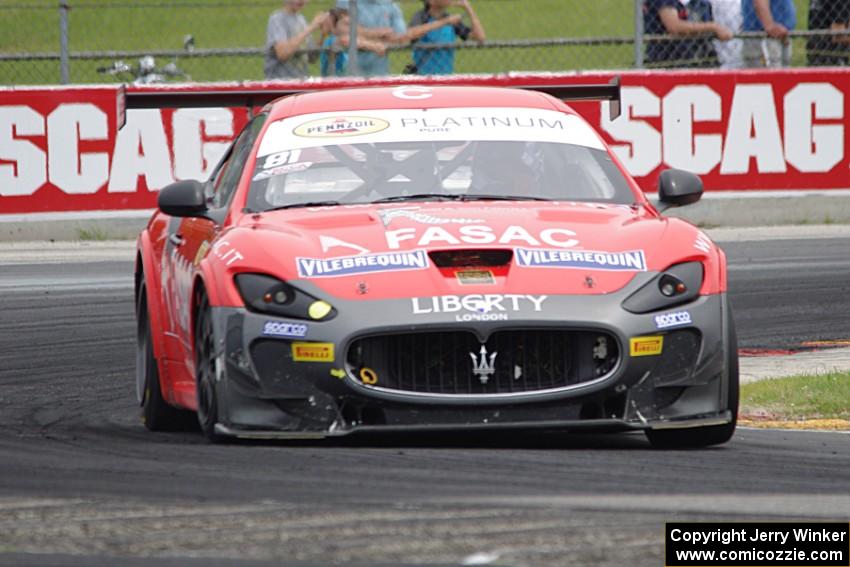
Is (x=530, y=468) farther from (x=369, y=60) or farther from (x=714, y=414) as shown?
(x=369, y=60)

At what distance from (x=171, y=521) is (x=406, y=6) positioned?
1364 centimetres

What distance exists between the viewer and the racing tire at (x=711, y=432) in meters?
7.11

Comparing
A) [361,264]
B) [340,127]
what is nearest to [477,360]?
[361,264]

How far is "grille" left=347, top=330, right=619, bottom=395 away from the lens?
6766mm

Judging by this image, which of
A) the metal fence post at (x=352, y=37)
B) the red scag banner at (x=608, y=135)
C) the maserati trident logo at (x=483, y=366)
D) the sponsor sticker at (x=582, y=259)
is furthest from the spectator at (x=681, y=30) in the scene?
the maserati trident logo at (x=483, y=366)

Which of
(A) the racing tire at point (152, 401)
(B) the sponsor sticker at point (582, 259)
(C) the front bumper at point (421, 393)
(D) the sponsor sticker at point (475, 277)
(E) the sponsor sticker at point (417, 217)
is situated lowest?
(A) the racing tire at point (152, 401)

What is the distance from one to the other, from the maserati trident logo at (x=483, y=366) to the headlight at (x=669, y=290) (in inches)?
19.9

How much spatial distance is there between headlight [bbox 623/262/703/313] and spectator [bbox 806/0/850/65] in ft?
39.6

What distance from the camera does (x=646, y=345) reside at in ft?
22.3

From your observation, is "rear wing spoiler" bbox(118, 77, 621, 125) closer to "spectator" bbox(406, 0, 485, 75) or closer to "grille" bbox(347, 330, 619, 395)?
"grille" bbox(347, 330, 619, 395)

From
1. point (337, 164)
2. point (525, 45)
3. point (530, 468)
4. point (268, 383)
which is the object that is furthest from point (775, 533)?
point (525, 45)

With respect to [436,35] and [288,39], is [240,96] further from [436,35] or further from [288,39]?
[436,35]

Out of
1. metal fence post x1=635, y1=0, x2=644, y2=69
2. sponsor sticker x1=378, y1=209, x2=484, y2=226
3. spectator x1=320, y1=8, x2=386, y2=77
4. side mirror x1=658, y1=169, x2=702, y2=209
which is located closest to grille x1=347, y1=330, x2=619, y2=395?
sponsor sticker x1=378, y1=209, x2=484, y2=226

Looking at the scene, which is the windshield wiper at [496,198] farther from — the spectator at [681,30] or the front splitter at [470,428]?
the spectator at [681,30]
